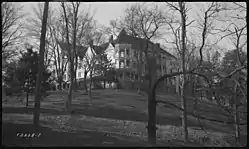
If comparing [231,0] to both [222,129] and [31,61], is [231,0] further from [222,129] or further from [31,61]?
[31,61]

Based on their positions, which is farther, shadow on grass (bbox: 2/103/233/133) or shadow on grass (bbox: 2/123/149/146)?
shadow on grass (bbox: 2/103/233/133)

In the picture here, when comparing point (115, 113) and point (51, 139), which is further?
point (115, 113)

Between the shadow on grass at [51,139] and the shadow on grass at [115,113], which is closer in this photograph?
the shadow on grass at [51,139]

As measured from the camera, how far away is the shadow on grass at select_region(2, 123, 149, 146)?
9453 millimetres

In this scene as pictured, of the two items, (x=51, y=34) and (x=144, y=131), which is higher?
(x=51, y=34)

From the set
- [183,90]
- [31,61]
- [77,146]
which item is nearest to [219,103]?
[77,146]

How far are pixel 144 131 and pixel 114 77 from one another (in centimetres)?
2516

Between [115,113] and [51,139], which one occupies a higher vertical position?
[51,139]

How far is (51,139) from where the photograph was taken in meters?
10.3

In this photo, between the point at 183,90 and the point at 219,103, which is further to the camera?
the point at 183,90

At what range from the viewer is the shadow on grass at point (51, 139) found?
372 inches

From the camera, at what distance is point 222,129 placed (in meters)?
20.4

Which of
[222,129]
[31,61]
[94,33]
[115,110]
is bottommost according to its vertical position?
[222,129]

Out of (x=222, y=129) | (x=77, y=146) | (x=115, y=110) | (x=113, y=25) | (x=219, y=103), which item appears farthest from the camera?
(x=113, y=25)
